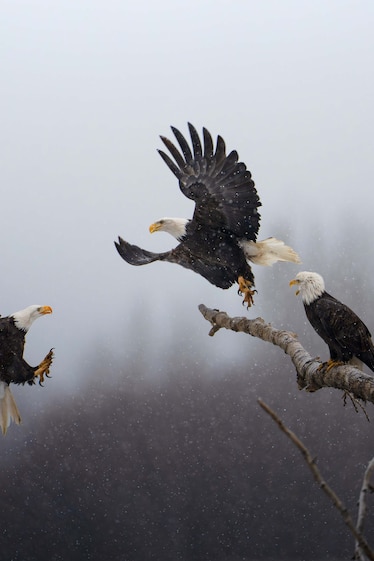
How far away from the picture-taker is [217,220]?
3.56 m

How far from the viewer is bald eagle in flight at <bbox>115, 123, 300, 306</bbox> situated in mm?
3430

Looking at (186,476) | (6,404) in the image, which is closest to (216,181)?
(6,404)

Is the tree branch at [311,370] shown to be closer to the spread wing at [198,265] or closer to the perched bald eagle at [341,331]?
the perched bald eagle at [341,331]

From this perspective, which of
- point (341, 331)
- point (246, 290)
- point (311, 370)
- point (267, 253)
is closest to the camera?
point (311, 370)

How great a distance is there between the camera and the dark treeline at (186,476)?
7.20 m

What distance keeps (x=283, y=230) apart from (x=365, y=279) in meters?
1.04

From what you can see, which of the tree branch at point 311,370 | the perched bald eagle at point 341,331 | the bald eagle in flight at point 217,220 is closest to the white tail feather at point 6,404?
A: the bald eagle in flight at point 217,220

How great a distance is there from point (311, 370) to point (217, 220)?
1422mm

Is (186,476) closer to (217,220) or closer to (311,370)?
(217,220)

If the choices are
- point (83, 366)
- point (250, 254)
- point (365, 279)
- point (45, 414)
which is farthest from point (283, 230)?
point (250, 254)

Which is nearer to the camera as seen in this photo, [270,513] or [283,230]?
[270,513]

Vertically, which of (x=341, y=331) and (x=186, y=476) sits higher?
(x=341, y=331)

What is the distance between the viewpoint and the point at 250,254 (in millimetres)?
3723

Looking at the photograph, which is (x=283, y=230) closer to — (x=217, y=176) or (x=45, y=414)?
(x=45, y=414)
